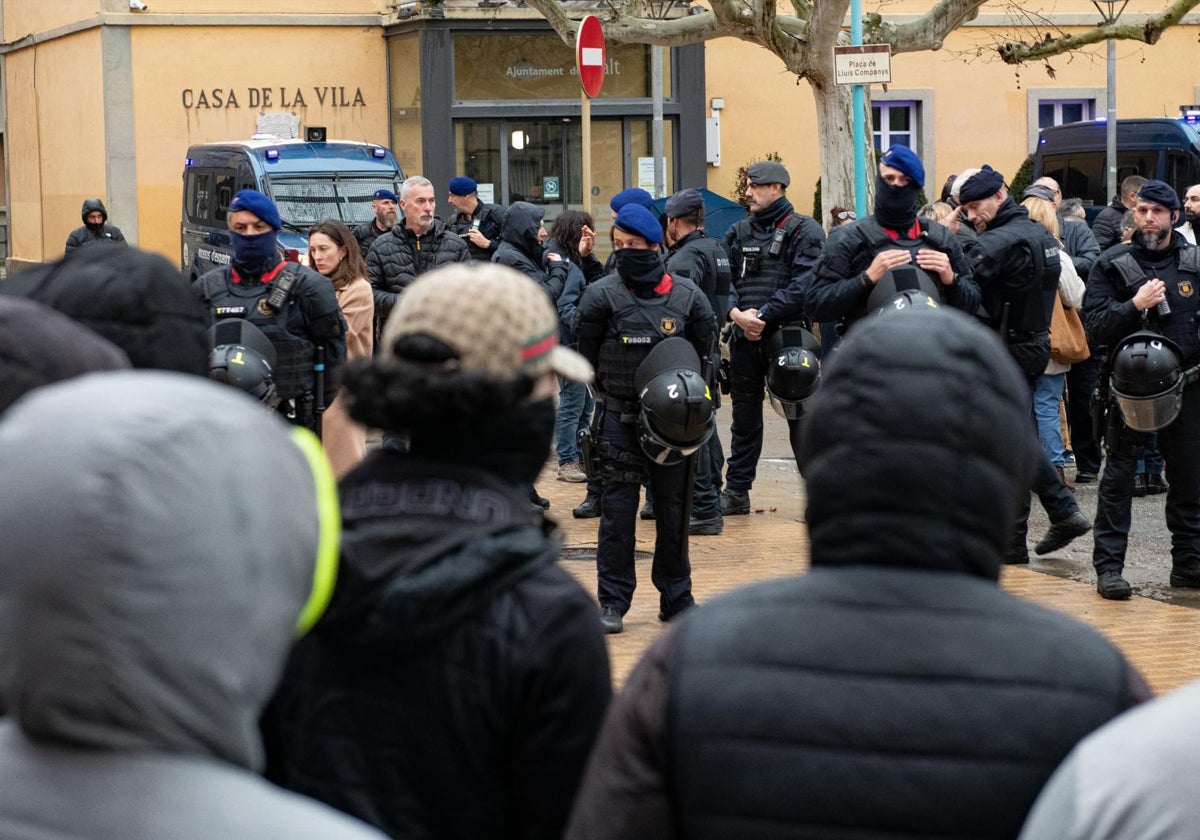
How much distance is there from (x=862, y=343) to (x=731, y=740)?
0.51 meters

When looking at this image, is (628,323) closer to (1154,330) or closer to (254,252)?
(254,252)

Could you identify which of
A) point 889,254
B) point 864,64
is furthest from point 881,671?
point 864,64

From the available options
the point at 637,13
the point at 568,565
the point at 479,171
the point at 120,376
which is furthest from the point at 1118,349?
the point at 479,171

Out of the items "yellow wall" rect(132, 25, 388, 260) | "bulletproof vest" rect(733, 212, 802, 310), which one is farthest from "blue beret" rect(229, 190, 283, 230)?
"yellow wall" rect(132, 25, 388, 260)

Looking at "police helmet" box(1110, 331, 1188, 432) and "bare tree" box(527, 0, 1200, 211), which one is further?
"bare tree" box(527, 0, 1200, 211)

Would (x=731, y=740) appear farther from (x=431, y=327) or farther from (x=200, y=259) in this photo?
(x=200, y=259)

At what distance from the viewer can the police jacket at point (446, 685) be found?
225cm

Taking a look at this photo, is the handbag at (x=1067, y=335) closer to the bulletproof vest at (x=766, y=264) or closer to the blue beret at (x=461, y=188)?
the bulletproof vest at (x=766, y=264)

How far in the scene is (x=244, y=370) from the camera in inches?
288

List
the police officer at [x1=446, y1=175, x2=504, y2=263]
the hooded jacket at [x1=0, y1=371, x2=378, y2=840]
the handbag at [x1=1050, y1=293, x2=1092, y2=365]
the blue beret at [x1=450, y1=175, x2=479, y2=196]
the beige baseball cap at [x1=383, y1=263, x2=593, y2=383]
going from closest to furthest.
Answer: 1. the hooded jacket at [x1=0, y1=371, x2=378, y2=840]
2. the beige baseball cap at [x1=383, y1=263, x2=593, y2=383]
3. the handbag at [x1=1050, y1=293, x2=1092, y2=365]
4. the police officer at [x1=446, y1=175, x2=504, y2=263]
5. the blue beret at [x1=450, y1=175, x2=479, y2=196]

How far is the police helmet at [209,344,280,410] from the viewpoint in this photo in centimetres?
727

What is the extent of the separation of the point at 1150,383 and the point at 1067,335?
106 inches

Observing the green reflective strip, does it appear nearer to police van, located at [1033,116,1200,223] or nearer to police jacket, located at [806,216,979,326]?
police jacket, located at [806,216,979,326]

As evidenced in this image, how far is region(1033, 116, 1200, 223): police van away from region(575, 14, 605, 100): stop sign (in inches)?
246
